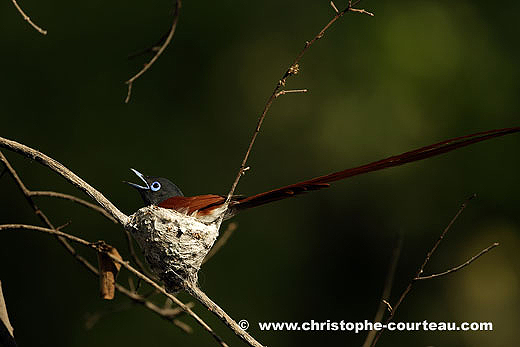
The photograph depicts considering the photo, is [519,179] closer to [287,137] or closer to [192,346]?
[287,137]

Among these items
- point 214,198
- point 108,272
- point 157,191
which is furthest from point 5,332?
point 157,191

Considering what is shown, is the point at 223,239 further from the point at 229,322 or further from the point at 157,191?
the point at 229,322

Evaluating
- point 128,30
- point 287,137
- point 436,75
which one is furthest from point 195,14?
point 436,75

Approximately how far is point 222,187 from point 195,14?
276 cm

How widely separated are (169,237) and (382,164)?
1.39m

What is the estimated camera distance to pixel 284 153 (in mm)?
9180

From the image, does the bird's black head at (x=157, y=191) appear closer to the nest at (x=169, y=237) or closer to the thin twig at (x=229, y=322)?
the nest at (x=169, y=237)

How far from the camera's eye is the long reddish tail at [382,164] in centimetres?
169

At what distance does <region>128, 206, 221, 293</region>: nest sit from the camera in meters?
2.84

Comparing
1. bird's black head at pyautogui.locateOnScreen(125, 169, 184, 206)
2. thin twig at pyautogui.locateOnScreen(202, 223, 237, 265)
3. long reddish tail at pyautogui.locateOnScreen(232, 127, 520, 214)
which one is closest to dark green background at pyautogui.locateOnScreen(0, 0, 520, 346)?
bird's black head at pyautogui.locateOnScreen(125, 169, 184, 206)

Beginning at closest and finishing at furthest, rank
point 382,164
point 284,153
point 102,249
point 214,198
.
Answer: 1. point 382,164
2. point 102,249
3. point 214,198
4. point 284,153

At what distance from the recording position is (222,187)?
870 cm

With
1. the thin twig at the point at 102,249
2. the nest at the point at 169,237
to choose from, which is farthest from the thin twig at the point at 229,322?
the nest at the point at 169,237

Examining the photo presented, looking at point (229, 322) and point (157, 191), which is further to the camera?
point (157, 191)
